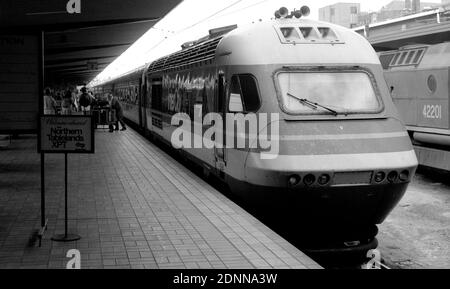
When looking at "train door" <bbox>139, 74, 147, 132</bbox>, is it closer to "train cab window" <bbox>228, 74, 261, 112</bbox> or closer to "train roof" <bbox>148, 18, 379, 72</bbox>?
"train roof" <bbox>148, 18, 379, 72</bbox>

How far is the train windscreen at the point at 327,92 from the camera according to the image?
7695 millimetres

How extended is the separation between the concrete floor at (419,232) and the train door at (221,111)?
2.74 m

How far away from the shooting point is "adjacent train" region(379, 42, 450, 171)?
525 inches

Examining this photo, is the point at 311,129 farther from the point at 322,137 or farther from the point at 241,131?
the point at 241,131

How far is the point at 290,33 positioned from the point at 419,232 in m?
4.08

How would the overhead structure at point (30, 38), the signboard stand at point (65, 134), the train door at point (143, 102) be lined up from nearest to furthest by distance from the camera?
1. the signboard stand at point (65, 134)
2. the overhead structure at point (30, 38)
3. the train door at point (143, 102)

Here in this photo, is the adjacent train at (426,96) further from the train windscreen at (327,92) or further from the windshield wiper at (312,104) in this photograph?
the windshield wiper at (312,104)

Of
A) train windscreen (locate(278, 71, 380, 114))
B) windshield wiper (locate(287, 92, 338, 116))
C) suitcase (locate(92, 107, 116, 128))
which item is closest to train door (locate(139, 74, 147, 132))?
suitcase (locate(92, 107, 116, 128))

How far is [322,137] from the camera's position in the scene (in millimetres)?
7336

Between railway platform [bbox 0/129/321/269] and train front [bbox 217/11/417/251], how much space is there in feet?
2.27

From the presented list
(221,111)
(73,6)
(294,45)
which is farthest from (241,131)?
(73,6)

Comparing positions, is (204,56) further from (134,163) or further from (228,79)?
(134,163)

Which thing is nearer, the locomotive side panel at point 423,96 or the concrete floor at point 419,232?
the concrete floor at point 419,232

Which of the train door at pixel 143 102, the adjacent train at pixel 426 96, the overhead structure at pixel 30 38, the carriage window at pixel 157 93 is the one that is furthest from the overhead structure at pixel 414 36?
the overhead structure at pixel 30 38
